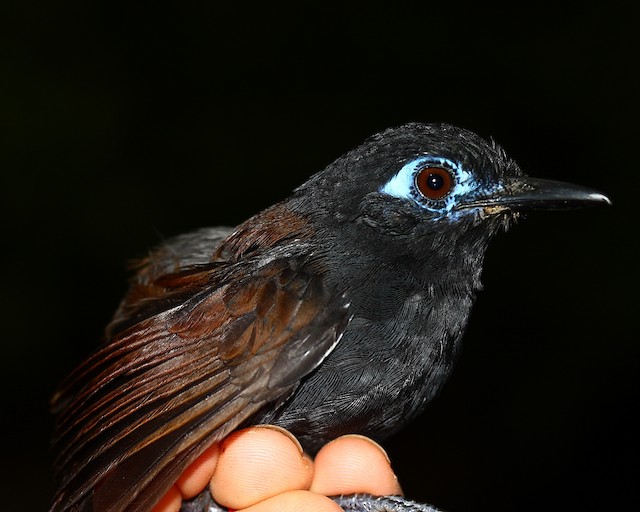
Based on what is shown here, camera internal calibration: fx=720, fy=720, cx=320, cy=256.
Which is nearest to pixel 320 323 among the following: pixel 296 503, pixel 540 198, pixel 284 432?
pixel 284 432

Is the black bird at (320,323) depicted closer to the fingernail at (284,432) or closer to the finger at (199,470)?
the fingernail at (284,432)

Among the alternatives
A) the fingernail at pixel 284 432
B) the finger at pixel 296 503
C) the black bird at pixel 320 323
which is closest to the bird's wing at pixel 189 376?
the black bird at pixel 320 323

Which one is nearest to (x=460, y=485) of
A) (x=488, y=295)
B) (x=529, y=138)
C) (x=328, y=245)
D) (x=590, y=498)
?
(x=590, y=498)

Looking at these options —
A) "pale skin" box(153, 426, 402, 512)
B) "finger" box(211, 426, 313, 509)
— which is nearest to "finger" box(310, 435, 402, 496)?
"pale skin" box(153, 426, 402, 512)

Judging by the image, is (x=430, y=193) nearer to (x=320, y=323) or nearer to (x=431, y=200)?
(x=431, y=200)

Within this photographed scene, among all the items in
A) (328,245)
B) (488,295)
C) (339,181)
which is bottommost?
(488,295)

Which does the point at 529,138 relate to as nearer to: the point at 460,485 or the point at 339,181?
the point at 460,485
